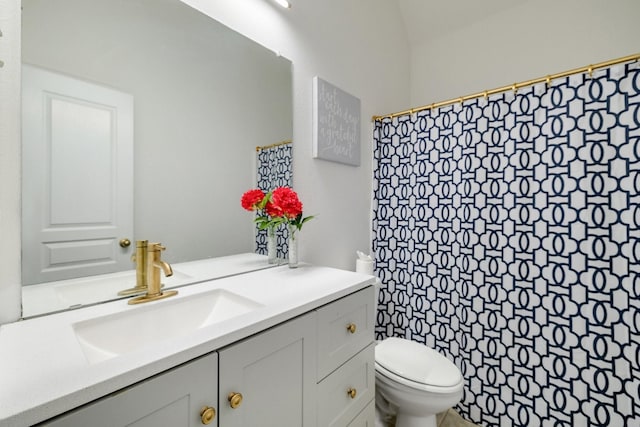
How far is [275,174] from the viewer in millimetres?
1326

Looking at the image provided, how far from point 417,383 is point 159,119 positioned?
1524 mm

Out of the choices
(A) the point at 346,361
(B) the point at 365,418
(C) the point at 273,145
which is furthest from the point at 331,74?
(B) the point at 365,418

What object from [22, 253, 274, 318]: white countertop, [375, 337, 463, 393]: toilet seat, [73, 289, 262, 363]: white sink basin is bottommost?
[375, 337, 463, 393]: toilet seat

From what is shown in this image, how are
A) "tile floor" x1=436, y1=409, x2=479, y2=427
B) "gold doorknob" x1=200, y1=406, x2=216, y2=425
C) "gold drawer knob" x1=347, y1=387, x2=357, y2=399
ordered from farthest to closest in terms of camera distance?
"tile floor" x1=436, y1=409, x2=479, y2=427 < "gold drawer knob" x1=347, y1=387, x2=357, y2=399 < "gold doorknob" x1=200, y1=406, x2=216, y2=425

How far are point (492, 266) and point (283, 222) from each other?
1.16 m

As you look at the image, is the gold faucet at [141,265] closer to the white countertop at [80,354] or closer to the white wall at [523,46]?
the white countertop at [80,354]

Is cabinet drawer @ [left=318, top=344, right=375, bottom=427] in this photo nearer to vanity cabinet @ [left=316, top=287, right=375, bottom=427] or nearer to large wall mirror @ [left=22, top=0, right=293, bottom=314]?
vanity cabinet @ [left=316, top=287, right=375, bottom=427]

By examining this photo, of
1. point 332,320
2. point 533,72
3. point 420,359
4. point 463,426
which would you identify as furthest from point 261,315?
point 533,72

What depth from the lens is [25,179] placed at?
0.73 m

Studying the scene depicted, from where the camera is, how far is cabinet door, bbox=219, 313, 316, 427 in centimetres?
63

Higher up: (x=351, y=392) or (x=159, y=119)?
(x=159, y=119)

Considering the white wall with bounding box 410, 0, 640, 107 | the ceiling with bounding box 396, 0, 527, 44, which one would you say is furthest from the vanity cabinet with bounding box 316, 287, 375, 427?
the ceiling with bounding box 396, 0, 527, 44

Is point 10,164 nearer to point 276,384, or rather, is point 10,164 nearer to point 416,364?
point 276,384

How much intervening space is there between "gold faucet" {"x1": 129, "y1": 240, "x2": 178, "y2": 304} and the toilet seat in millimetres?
1060
